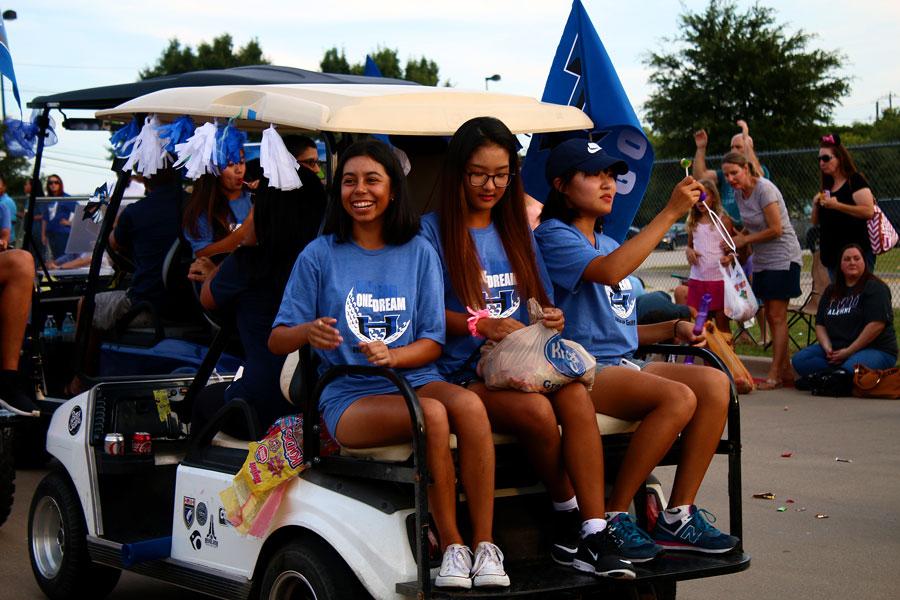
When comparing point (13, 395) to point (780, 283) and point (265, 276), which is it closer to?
point (265, 276)

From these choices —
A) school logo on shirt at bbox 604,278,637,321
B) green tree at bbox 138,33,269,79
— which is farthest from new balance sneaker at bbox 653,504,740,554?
green tree at bbox 138,33,269,79

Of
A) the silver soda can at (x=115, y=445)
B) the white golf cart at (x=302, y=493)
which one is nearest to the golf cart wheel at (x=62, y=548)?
the white golf cart at (x=302, y=493)

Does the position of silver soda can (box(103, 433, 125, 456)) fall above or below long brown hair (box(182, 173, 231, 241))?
below

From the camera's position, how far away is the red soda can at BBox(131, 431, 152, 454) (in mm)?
5367

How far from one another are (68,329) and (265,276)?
3.78m

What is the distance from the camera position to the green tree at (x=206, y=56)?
77694mm

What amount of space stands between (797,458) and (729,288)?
2813 millimetres

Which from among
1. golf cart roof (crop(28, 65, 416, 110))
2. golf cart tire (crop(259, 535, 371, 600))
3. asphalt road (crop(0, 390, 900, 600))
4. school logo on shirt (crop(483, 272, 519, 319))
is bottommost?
asphalt road (crop(0, 390, 900, 600))

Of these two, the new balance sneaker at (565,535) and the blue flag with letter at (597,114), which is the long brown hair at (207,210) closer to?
the blue flag with letter at (597,114)

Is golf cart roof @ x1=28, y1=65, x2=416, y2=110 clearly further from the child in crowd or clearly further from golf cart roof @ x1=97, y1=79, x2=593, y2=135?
the child in crowd

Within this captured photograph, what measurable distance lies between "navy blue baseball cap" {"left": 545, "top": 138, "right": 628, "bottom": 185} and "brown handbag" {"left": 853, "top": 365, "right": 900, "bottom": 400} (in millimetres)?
6290

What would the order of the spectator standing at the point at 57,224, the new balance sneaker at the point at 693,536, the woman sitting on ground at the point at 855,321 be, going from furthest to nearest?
the woman sitting on ground at the point at 855,321
the spectator standing at the point at 57,224
the new balance sneaker at the point at 693,536

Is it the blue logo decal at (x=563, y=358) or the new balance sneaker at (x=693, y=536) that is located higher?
the blue logo decal at (x=563, y=358)

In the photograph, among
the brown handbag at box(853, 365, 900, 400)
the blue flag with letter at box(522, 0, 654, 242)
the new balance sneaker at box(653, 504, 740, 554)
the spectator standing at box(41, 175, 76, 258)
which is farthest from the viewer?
the brown handbag at box(853, 365, 900, 400)
